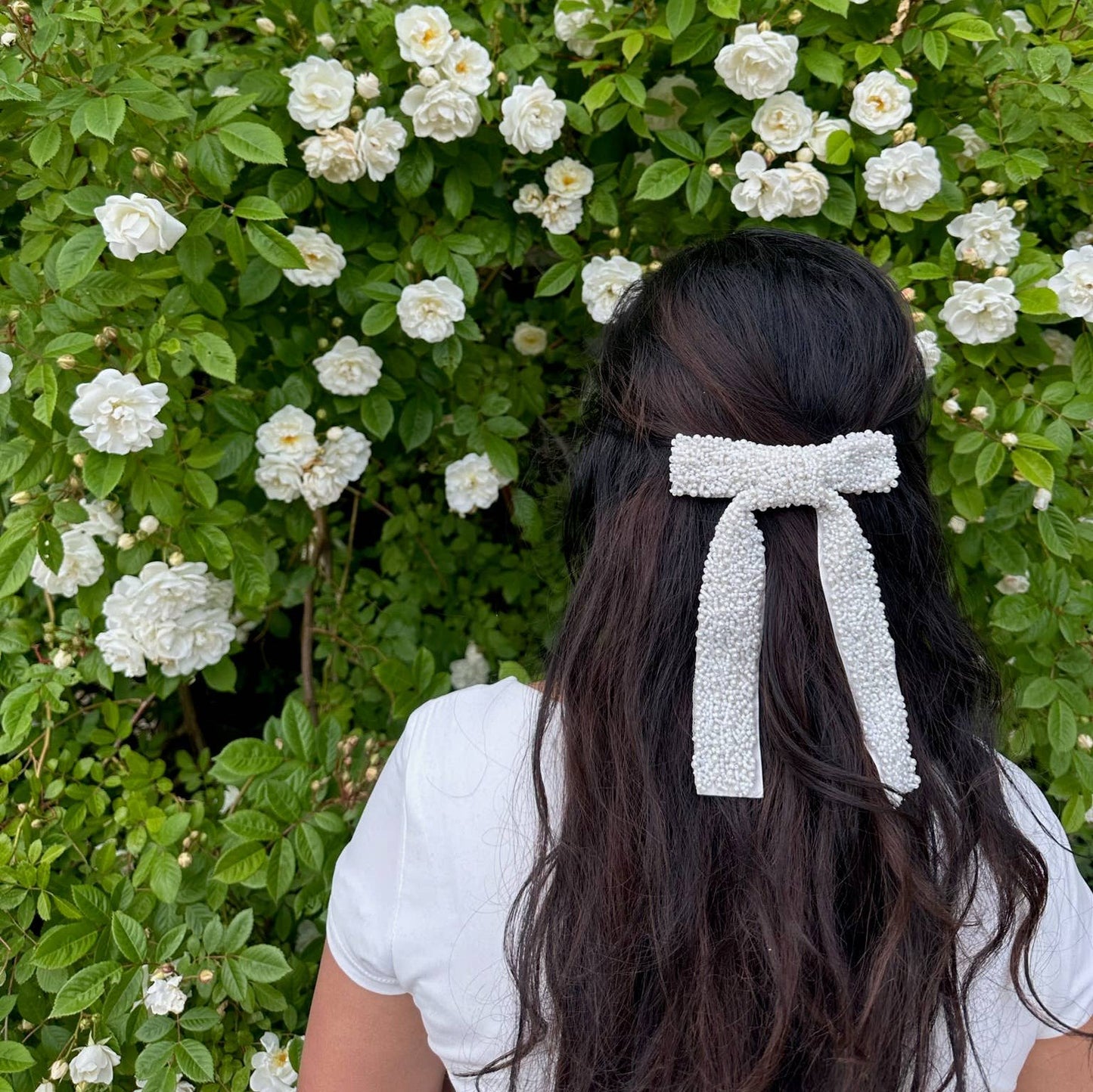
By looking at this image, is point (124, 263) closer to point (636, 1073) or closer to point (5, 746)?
point (5, 746)

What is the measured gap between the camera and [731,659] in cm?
83

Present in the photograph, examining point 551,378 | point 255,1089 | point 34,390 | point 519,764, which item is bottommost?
point 255,1089

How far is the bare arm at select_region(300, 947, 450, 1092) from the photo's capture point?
1070 millimetres

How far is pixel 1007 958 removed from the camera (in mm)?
921

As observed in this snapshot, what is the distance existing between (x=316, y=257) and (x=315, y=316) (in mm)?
176

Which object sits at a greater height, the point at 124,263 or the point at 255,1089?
the point at 124,263

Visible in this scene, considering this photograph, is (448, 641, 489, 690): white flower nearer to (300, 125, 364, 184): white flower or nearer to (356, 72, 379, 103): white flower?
(300, 125, 364, 184): white flower

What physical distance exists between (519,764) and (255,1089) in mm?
813

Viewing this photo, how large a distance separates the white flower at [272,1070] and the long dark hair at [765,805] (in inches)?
22.6

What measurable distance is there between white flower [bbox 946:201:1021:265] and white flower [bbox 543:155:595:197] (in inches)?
23.8

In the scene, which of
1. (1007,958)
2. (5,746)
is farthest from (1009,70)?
(5,746)

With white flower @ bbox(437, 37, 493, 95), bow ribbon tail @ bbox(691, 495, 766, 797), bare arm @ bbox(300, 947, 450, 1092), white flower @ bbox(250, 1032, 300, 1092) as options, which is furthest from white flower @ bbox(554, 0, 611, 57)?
white flower @ bbox(250, 1032, 300, 1092)

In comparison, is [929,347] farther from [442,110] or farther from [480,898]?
[480,898]

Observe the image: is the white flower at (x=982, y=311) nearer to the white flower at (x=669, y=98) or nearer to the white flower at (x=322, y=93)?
the white flower at (x=669, y=98)
